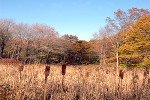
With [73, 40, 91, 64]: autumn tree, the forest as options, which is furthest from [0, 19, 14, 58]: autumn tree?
[73, 40, 91, 64]: autumn tree

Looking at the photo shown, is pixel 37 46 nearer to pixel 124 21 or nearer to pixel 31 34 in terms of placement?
pixel 31 34

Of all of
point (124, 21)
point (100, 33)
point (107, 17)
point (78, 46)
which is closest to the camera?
point (124, 21)

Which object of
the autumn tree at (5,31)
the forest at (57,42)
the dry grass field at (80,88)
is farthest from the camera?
the autumn tree at (5,31)

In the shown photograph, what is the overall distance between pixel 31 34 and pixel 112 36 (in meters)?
13.0

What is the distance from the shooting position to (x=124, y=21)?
613 inches

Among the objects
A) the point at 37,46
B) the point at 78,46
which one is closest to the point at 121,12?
the point at 78,46

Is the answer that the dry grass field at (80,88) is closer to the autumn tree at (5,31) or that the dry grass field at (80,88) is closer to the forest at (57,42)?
the forest at (57,42)

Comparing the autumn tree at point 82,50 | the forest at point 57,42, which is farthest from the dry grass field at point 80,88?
the autumn tree at point 82,50

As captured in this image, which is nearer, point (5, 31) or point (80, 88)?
point (80, 88)

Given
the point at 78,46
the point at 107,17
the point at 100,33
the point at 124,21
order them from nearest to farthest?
the point at 124,21 < the point at 107,17 < the point at 100,33 < the point at 78,46

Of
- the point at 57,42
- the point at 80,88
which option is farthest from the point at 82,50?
the point at 80,88

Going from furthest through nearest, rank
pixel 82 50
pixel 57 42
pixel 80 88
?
1. pixel 82 50
2. pixel 57 42
3. pixel 80 88

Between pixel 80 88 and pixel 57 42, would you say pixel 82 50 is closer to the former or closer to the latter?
pixel 57 42

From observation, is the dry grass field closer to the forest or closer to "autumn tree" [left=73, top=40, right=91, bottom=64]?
the forest
